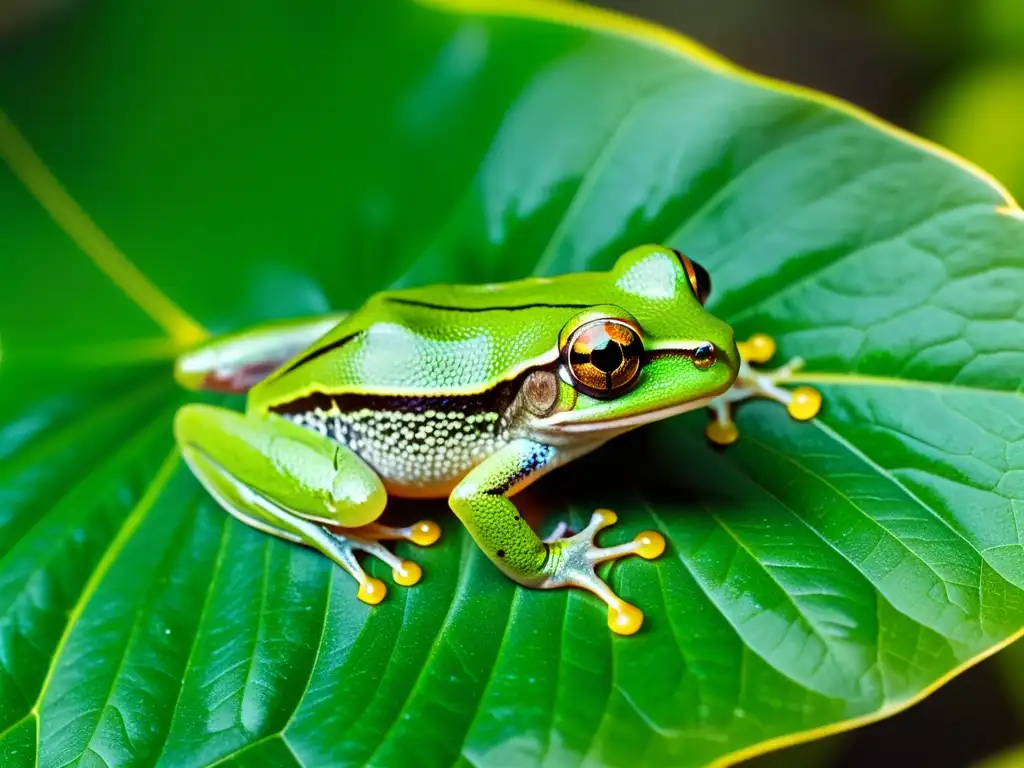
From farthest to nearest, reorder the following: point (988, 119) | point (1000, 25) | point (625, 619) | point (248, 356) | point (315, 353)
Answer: point (1000, 25)
point (988, 119)
point (248, 356)
point (315, 353)
point (625, 619)

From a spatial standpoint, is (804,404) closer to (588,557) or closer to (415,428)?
(588,557)

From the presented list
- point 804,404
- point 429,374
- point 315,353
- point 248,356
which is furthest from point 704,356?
point 248,356

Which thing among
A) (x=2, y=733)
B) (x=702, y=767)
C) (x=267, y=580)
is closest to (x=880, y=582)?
(x=702, y=767)

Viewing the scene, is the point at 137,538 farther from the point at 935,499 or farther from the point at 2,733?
the point at 935,499

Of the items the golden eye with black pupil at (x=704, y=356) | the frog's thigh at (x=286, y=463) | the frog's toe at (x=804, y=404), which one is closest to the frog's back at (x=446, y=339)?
the frog's thigh at (x=286, y=463)

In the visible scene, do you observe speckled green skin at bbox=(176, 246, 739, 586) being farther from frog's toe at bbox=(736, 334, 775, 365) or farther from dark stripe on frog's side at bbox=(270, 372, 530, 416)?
frog's toe at bbox=(736, 334, 775, 365)

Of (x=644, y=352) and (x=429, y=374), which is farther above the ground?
(x=429, y=374)

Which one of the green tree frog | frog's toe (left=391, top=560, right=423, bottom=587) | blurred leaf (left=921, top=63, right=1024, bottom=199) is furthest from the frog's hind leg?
blurred leaf (left=921, top=63, right=1024, bottom=199)
